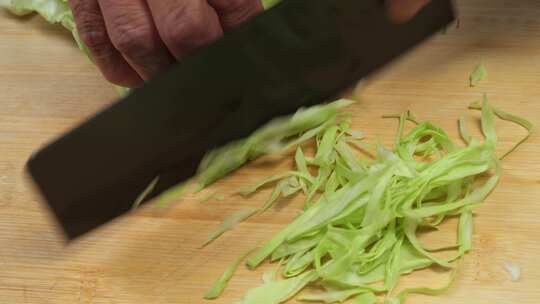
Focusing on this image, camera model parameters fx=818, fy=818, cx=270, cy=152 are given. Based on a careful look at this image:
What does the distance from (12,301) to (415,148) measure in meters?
0.91

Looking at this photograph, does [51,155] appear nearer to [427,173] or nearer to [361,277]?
[361,277]

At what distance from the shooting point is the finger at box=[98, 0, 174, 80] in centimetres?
166

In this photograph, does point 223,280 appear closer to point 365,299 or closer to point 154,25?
point 365,299

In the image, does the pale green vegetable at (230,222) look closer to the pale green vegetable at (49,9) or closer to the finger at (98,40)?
the finger at (98,40)

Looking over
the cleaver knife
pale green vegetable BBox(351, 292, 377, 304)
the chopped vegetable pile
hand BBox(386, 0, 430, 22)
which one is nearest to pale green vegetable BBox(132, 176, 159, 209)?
the cleaver knife

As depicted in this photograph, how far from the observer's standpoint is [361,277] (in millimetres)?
1613

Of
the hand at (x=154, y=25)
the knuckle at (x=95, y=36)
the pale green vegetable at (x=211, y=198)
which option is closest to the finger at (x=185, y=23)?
the hand at (x=154, y=25)

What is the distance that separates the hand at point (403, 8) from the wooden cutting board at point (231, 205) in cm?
29

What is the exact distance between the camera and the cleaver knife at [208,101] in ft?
5.03

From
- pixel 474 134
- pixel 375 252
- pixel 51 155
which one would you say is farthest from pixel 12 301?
pixel 474 134

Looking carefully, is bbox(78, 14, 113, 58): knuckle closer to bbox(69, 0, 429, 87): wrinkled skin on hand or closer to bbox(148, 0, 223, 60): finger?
bbox(69, 0, 429, 87): wrinkled skin on hand

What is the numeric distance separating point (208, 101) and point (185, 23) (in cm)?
16

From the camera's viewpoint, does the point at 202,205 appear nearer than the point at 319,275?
No

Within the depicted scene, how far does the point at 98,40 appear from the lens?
1.78 metres
